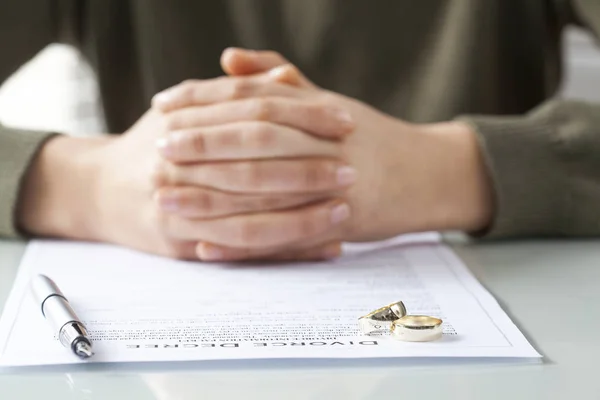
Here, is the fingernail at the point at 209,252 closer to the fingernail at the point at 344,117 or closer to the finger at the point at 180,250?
the finger at the point at 180,250

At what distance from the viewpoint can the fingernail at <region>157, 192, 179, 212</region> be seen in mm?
642

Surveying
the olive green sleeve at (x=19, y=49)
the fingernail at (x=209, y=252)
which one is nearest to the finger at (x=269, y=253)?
the fingernail at (x=209, y=252)

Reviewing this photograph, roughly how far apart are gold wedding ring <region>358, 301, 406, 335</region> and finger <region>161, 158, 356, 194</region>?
182 mm

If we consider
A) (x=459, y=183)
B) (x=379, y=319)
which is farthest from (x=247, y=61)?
(x=379, y=319)

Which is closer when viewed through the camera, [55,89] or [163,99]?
[163,99]

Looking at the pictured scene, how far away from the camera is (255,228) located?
2.11 ft

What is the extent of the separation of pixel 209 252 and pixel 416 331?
0.23 m

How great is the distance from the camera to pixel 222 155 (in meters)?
0.65

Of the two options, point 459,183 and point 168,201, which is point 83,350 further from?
point 459,183

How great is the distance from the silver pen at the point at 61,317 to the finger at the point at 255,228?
14 cm

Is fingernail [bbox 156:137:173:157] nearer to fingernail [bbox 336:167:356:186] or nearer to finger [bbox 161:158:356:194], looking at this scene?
finger [bbox 161:158:356:194]

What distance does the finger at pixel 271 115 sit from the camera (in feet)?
2.18

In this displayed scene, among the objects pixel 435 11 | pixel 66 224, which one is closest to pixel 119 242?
pixel 66 224

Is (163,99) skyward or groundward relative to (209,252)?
skyward
